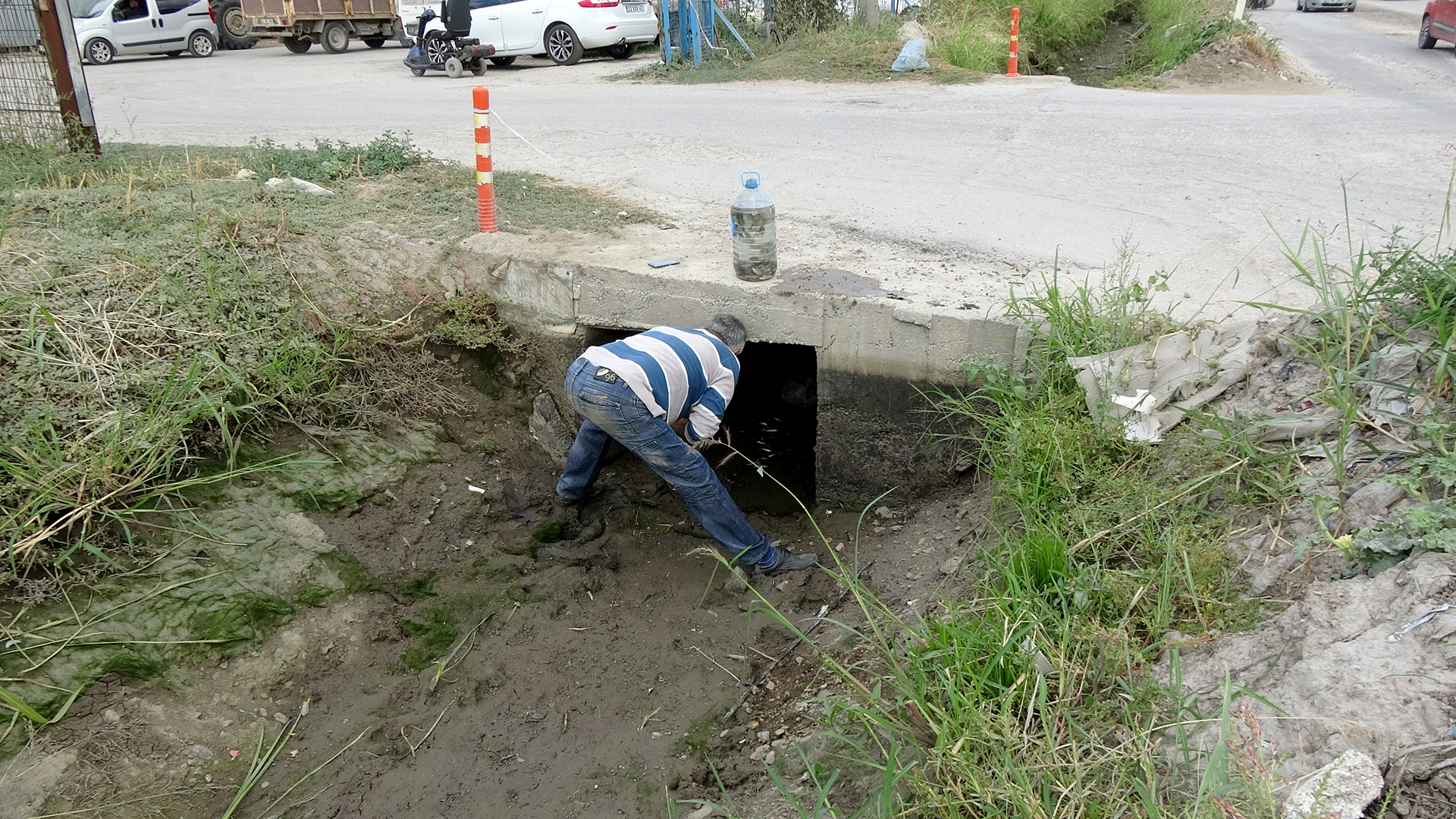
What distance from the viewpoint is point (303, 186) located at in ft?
20.0

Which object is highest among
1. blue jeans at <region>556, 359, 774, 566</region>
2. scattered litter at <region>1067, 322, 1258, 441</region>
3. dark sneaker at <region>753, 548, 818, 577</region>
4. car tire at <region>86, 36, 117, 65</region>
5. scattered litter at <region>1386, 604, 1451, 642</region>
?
car tire at <region>86, 36, 117, 65</region>

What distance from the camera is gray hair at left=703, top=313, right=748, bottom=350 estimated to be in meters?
4.61

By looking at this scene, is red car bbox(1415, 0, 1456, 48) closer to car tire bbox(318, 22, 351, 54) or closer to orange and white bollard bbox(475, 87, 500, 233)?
orange and white bollard bbox(475, 87, 500, 233)

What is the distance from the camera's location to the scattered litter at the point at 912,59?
11.7m

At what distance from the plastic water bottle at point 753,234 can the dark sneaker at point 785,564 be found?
147 cm

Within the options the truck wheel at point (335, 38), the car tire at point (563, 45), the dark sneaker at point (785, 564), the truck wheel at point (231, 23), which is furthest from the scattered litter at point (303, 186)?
the truck wheel at point (231, 23)

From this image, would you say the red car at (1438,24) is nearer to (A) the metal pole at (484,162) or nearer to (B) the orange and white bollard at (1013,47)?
(B) the orange and white bollard at (1013,47)

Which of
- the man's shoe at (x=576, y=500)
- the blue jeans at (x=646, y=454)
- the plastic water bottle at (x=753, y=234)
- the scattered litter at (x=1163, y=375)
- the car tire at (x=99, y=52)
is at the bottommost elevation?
the man's shoe at (x=576, y=500)

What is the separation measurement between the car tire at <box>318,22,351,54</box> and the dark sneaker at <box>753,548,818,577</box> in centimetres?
1878

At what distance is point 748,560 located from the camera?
467 cm

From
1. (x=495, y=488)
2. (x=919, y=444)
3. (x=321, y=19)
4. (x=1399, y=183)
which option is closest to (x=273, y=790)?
(x=495, y=488)

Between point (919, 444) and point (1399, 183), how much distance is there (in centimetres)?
403

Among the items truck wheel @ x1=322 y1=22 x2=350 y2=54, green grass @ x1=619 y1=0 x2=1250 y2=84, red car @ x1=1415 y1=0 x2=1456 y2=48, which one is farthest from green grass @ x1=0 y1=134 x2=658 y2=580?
truck wheel @ x1=322 y1=22 x2=350 y2=54

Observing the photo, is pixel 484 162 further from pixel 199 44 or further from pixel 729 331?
pixel 199 44
